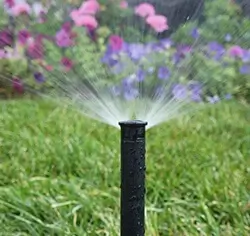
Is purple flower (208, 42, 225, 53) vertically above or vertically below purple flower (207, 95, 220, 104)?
above

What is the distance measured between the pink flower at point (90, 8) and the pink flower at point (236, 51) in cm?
72

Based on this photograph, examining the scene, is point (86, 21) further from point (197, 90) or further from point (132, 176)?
point (132, 176)

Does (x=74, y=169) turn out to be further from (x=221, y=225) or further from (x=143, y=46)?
(x=143, y=46)

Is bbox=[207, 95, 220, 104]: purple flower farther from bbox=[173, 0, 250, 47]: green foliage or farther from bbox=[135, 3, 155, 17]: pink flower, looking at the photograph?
bbox=[135, 3, 155, 17]: pink flower

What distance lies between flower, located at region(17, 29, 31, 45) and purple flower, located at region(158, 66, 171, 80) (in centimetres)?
86

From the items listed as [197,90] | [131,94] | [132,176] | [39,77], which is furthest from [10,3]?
[132,176]

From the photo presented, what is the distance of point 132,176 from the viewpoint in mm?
1147

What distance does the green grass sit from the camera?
181 centimetres

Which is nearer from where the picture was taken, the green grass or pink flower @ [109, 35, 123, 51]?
the green grass

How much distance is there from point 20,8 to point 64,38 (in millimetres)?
376

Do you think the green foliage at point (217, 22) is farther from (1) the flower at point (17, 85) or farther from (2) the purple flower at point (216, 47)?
(1) the flower at point (17, 85)

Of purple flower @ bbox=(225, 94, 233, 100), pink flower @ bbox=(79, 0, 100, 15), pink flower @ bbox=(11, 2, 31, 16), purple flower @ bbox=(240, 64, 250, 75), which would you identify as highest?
pink flower @ bbox=(11, 2, 31, 16)

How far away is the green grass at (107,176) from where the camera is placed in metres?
1.81

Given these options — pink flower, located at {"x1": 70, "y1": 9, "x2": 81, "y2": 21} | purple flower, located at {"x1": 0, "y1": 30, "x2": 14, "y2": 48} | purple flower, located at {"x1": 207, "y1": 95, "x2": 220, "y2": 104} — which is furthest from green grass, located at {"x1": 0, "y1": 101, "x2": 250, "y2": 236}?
purple flower, located at {"x1": 0, "y1": 30, "x2": 14, "y2": 48}
